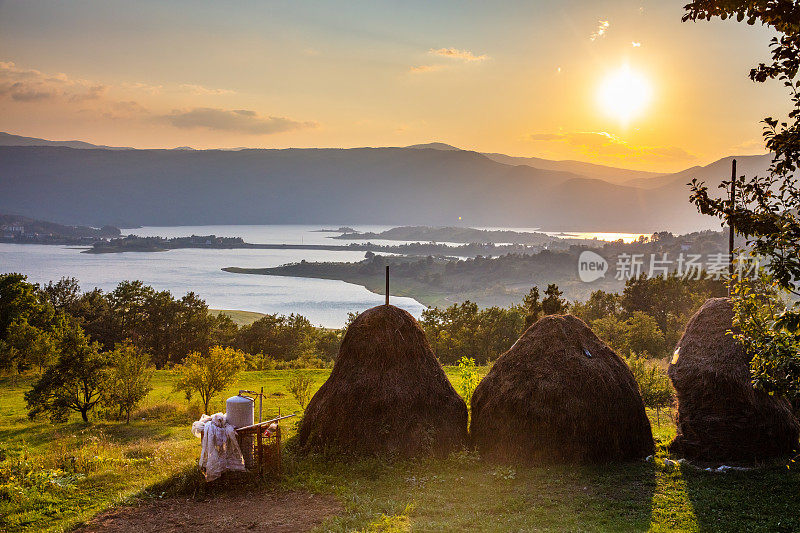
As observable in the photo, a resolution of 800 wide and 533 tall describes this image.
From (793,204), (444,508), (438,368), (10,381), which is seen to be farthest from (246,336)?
(793,204)

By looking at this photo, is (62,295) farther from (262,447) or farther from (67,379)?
(262,447)

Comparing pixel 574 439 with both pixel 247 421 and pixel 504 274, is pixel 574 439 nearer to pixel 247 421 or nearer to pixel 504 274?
pixel 247 421

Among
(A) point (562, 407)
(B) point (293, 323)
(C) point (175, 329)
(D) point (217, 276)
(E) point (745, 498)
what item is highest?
(D) point (217, 276)

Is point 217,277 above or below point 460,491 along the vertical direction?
above

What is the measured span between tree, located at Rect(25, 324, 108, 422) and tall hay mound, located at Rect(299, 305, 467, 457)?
12589 millimetres

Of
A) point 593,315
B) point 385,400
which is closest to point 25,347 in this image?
point 385,400

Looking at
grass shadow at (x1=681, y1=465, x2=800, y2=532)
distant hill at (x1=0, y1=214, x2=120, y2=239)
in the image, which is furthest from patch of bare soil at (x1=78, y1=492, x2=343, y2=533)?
distant hill at (x1=0, y1=214, x2=120, y2=239)

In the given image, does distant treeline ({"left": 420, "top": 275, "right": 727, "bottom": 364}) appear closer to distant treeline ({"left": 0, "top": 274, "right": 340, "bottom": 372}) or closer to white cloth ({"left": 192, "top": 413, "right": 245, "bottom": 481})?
distant treeline ({"left": 0, "top": 274, "right": 340, "bottom": 372})

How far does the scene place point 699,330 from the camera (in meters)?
13.3

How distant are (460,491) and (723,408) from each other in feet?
20.9

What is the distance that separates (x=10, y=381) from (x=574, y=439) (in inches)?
1323

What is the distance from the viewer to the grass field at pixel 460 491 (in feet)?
30.8

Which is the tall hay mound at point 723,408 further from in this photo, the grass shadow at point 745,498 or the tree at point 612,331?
the tree at point 612,331

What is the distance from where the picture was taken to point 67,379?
2141 cm
